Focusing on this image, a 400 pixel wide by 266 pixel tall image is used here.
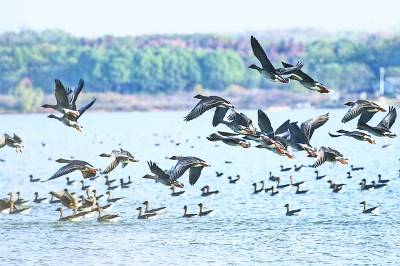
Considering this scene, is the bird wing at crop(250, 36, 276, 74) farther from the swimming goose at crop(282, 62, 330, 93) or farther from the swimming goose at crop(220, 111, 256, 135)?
the swimming goose at crop(220, 111, 256, 135)

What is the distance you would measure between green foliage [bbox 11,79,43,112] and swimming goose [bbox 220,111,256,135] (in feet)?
460

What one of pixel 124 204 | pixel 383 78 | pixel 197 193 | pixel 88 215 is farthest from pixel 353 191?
pixel 383 78

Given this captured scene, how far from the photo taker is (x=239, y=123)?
21891mm

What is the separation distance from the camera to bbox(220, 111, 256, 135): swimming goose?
2162 centimetres

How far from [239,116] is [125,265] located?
785 centimetres

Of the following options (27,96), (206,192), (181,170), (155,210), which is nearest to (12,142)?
(181,170)

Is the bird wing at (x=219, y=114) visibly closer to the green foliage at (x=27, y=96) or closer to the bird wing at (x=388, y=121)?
the bird wing at (x=388, y=121)

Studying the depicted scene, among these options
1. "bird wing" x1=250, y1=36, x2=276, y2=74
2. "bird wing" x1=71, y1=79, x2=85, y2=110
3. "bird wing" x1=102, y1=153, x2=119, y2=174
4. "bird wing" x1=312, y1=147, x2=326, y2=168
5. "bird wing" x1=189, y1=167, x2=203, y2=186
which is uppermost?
"bird wing" x1=250, y1=36, x2=276, y2=74

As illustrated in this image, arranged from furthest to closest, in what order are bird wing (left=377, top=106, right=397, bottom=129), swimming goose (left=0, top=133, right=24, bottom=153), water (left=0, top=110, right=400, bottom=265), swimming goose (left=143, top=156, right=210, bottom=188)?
water (left=0, top=110, right=400, bottom=265) → swimming goose (left=0, top=133, right=24, bottom=153) → bird wing (left=377, top=106, right=397, bottom=129) → swimming goose (left=143, top=156, right=210, bottom=188)

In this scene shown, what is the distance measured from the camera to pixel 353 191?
4475 cm

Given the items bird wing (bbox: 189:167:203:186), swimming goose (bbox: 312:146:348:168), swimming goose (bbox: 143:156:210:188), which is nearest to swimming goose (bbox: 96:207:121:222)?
swimming goose (bbox: 143:156:210:188)

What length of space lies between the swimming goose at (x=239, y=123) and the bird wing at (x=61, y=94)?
8.86ft

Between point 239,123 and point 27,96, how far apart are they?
142445 mm

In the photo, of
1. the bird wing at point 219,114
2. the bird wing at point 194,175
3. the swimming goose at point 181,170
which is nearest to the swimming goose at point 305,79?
the bird wing at point 219,114
